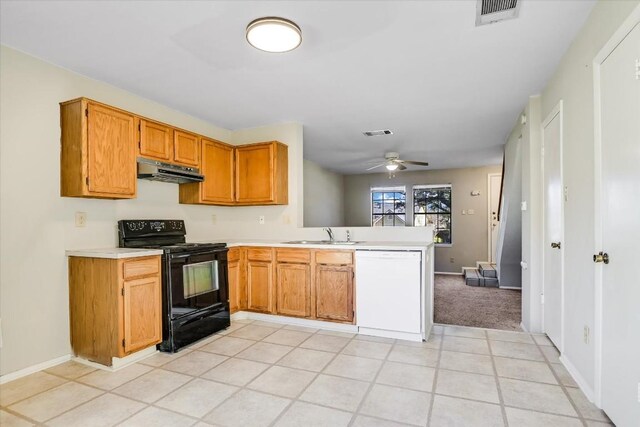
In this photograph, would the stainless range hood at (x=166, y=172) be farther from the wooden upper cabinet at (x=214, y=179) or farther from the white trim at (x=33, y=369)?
the white trim at (x=33, y=369)

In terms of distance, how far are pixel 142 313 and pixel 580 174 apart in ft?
11.4

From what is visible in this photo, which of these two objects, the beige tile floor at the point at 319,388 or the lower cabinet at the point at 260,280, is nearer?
the beige tile floor at the point at 319,388

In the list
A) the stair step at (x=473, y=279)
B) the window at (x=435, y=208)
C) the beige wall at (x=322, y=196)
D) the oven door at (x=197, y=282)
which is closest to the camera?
the oven door at (x=197, y=282)

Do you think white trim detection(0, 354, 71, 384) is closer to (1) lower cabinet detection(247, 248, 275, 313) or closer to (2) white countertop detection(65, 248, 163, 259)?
(2) white countertop detection(65, 248, 163, 259)

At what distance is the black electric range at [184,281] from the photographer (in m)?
2.97

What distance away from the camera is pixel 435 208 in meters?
8.29

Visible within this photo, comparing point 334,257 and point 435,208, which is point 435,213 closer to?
point 435,208

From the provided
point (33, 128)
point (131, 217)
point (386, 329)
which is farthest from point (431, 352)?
point (33, 128)

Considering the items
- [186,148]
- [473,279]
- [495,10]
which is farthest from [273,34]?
[473,279]

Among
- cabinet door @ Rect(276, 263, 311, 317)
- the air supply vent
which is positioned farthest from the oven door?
the air supply vent

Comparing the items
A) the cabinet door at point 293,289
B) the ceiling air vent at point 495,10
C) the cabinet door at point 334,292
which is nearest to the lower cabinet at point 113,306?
the cabinet door at point 293,289

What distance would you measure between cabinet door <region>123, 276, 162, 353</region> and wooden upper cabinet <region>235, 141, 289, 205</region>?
1.67 meters

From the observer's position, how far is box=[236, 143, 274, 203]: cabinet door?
165 inches

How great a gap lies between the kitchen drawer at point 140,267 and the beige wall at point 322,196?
4567mm
